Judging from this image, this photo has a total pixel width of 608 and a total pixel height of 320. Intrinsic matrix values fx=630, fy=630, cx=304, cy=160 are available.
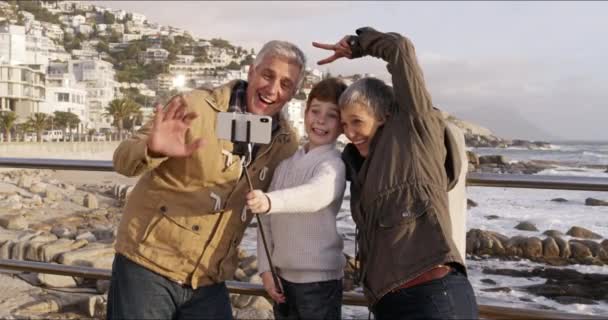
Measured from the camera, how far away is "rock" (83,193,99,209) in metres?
20.6

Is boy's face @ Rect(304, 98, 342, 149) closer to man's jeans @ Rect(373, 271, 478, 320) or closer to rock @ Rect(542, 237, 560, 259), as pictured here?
man's jeans @ Rect(373, 271, 478, 320)

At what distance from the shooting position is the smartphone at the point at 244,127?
2.01 metres

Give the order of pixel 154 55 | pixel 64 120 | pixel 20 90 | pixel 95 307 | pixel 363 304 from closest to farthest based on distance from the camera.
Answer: pixel 363 304 → pixel 95 307 → pixel 64 120 → pixel 20 90 → pixel 154 55

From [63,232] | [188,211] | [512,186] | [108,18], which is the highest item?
[108,18]

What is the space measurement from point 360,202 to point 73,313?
5042 millimetres

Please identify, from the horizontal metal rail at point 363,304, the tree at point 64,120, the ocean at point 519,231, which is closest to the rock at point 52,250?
the ocean at point 519,231

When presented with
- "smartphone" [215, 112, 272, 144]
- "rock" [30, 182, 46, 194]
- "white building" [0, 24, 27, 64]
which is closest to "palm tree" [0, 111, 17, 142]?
"rock" [30, 182, 46, 194]

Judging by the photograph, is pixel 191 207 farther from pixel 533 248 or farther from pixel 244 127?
pixel 533 248

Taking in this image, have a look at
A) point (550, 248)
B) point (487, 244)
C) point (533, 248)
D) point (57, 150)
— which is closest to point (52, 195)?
point (487, 244)

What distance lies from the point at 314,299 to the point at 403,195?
53cm

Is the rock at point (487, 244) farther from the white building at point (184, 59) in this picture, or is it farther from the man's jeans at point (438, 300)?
the white building at point (184, 59)

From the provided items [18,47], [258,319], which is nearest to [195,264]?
[258,319]

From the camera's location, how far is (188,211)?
2199 mm

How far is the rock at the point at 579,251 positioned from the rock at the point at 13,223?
1138 cm
